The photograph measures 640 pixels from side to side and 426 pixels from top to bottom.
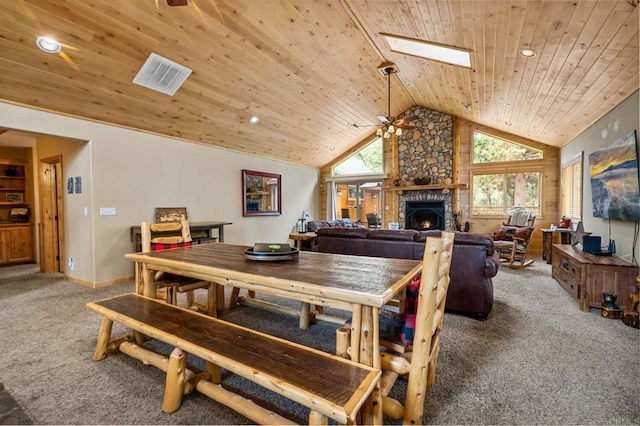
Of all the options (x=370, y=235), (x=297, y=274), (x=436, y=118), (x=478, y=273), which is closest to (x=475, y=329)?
(x=478, y=273)

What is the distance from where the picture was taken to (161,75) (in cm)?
383

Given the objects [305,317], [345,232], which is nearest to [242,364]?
[305,317]

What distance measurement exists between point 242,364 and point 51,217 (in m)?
5.77

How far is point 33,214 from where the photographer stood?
6.48 metres

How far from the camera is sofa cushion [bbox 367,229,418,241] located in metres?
3.46

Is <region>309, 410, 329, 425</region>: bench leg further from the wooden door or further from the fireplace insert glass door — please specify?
the fireplace insert glass door

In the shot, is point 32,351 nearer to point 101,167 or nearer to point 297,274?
point 297,274

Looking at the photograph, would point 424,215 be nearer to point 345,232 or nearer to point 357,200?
point 357,200

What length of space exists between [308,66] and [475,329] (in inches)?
163

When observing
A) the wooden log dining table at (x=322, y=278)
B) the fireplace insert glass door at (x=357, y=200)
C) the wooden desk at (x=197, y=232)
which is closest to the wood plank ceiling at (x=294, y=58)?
the wooden desk at (x=197, y=232)

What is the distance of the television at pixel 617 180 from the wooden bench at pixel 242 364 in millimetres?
3734

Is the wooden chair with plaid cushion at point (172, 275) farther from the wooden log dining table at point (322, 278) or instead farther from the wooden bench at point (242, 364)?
the wooden bench at point (242, 364)

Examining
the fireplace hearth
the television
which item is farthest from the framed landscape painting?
the television

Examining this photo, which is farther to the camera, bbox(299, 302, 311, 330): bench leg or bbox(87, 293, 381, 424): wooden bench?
bbox(299, 302, 311, 330): bench leg
